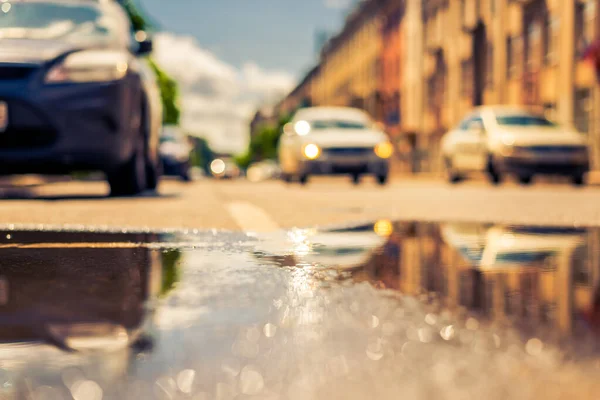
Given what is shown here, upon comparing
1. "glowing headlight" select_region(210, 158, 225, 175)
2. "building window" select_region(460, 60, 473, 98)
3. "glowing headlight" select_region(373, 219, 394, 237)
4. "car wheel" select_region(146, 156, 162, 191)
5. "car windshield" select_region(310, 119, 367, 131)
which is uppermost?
"building window" select_region(460, 60, 473, 98)

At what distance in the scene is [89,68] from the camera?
9.58m

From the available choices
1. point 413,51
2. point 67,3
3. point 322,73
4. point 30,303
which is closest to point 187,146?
point 67,3

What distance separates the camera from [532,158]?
1853 centimetres

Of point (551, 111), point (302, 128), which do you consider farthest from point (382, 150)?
point (551, 111)

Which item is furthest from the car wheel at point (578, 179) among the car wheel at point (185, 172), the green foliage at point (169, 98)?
the green foliage at point (169, 98)

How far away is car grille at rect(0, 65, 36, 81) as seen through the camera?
930 centimetres

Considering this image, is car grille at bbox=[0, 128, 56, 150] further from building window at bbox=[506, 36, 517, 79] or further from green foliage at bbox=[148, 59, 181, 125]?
green foliage at bbox=[148, 59, 181, 125]

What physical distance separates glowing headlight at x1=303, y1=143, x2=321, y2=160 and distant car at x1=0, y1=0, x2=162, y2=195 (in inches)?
311

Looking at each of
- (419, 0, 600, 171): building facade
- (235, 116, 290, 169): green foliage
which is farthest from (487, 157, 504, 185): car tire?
(235, 116, 290, 169): green foliage

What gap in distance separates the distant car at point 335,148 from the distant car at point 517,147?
7.42 feet

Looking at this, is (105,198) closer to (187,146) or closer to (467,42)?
(187,146)

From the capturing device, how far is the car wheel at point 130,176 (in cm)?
1091

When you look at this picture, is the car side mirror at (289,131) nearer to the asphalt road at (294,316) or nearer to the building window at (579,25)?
the building window at (579,25)

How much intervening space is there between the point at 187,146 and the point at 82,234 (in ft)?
72.1
